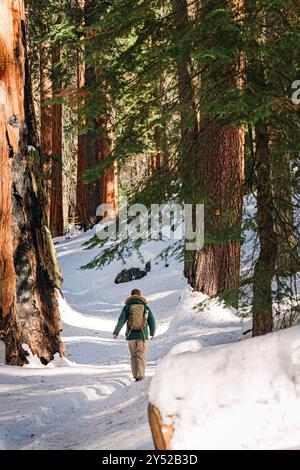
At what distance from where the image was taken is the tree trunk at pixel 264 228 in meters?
8.38

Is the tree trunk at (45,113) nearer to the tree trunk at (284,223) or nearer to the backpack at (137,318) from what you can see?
the backpack at (137,318)

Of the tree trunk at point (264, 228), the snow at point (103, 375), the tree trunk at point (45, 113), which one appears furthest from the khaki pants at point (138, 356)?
the tree trunk at point (45, 113)

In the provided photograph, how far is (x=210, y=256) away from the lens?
48.6ft

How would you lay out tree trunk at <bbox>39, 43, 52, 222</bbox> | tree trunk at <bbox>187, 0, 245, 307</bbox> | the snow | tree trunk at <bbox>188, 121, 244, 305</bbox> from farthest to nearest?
1. tree trunk at <bbox>39, 43, 52, 222</bbox>
2. tree trunk at <bbox>188, 121, 244, 305</bbox>
3. tree trunk at <bbox>187, 0, 245, 307</bbox>
4. the snow

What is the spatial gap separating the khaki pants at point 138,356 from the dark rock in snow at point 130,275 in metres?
11.0

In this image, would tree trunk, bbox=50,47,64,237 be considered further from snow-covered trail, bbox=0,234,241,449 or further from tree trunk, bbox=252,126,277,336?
tree trunk, bbox=252,126,277,336

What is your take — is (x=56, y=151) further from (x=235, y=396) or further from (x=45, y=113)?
(x=235, y=396)

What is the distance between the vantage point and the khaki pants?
35.2 feet

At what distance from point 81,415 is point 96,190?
1787 cm

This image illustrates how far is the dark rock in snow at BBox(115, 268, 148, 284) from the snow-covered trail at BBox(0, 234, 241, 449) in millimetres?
296

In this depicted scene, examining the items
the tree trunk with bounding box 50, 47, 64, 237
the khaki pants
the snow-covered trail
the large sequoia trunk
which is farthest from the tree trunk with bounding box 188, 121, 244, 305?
the tree trunk with bounding box 50, 47, 64, 237

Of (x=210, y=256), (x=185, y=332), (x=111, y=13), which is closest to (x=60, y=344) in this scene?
(x=185, y=332)

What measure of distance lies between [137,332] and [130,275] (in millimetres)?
10933

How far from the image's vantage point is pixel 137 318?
10945 millimetres
